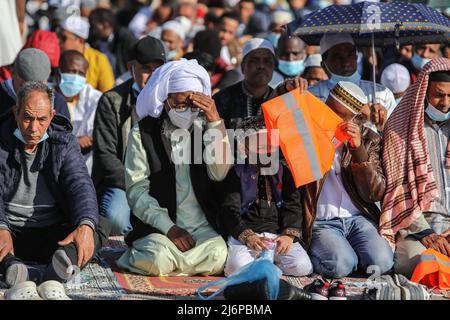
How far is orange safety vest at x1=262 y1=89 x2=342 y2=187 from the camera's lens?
742 centimetres

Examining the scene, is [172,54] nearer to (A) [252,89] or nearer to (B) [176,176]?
(A) [252,89]

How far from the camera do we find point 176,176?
25.3 feet

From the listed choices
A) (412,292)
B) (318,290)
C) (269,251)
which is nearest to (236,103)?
(269,251)

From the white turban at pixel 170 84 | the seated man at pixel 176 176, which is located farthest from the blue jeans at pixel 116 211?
the white turban at pixel 170 84

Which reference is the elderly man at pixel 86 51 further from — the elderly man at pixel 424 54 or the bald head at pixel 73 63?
the elderly man at pixel 424 54

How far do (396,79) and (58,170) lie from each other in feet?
15.5

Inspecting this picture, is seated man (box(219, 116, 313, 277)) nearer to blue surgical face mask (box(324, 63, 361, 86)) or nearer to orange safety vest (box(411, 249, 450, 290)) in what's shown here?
orange safety vest (box(411, 249, 450, 290))

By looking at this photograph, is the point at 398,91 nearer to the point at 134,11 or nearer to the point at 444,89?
the point at 444,89

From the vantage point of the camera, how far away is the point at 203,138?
7.65 m

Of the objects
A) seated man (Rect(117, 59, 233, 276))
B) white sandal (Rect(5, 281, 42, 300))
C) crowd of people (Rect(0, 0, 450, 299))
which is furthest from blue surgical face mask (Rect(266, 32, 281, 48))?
white sandal (Rect(5, 281, 42, 300))

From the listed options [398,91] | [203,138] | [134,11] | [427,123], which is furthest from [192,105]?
[134,11]

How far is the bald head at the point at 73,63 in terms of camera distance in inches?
389

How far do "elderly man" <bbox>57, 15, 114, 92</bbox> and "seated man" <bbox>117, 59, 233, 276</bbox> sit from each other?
3.62 meters
